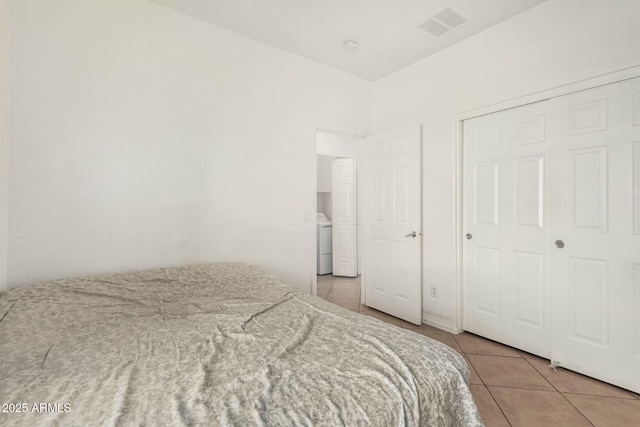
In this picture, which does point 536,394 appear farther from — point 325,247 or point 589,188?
point 325,247

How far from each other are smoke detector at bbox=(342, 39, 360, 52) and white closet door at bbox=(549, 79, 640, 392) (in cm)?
169

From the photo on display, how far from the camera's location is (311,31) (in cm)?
258

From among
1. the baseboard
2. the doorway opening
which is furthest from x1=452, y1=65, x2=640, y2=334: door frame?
the doorway opening

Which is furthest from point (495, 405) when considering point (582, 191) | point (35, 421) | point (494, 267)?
point (35, 421)

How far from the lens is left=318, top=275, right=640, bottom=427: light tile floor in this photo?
5.32 feet

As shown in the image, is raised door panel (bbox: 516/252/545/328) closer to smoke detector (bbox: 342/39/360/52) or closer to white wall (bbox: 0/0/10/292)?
smoke detector (bbox: 342/39/360/52)

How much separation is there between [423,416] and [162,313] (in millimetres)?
1236

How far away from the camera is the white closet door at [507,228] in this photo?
228 centimetres

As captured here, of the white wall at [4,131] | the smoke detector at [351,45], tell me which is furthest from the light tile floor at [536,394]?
the white wall at [4,131]

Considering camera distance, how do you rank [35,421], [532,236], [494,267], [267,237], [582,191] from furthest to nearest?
[267,237]
[494,267]
[532,236]
[582,191]
[35,421]

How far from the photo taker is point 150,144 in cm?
221

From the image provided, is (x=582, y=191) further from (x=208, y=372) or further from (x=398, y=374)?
(x=208, y=372)

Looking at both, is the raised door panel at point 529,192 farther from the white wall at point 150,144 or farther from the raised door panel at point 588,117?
the white wall at point 150,144

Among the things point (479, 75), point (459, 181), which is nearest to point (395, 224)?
point (459, 181)
